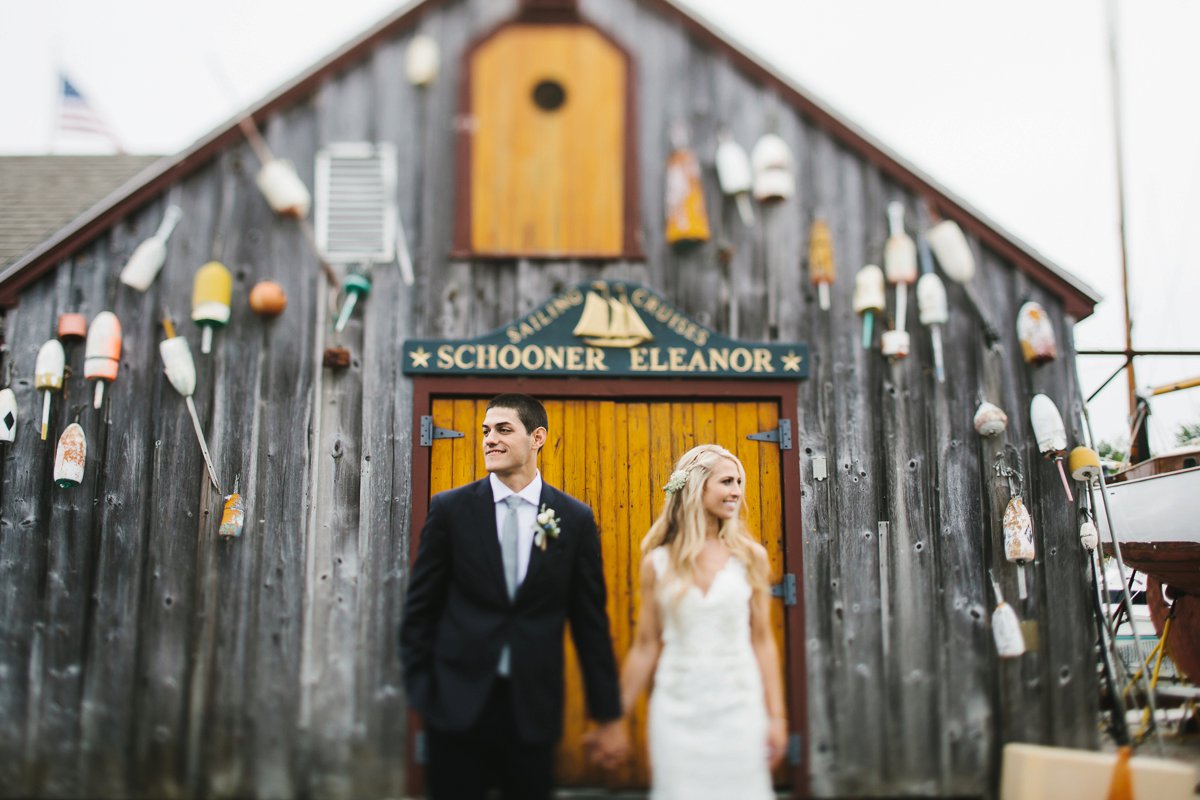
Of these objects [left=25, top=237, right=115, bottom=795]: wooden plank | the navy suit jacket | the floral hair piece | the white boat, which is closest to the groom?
the navy suit jacket

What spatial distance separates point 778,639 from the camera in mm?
5648

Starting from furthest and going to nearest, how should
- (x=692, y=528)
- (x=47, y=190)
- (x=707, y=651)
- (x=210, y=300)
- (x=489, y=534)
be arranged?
1. (x=47, y=190)
2. (x=210, y=300)
3. (x=692, y=528)
4. (x=707, y=651)
5. (x=489, y=534)

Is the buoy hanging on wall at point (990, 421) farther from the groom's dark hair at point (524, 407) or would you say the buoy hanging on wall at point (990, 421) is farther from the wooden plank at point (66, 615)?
the wooden plank at point (66, 615)

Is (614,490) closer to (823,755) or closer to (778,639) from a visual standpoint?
(778,639)

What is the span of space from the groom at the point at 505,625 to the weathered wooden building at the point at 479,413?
7.15 feet

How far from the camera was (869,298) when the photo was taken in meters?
5.93

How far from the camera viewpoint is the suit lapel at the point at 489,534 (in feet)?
11.0

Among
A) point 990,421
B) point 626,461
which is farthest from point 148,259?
point 990,421

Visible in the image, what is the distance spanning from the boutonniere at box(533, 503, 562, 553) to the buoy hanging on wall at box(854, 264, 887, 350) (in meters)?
3.23

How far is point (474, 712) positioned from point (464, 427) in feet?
9.15

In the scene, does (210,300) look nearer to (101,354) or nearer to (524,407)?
(101,354)

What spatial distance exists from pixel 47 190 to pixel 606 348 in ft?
22.6

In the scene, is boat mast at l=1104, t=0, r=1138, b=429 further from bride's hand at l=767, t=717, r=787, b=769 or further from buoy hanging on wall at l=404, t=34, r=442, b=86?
bride's hand at l=767, t=717, r=787, b=769

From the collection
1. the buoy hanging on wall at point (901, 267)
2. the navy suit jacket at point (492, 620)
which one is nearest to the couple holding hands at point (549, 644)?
the navy suit jacket at point (492, 620)
